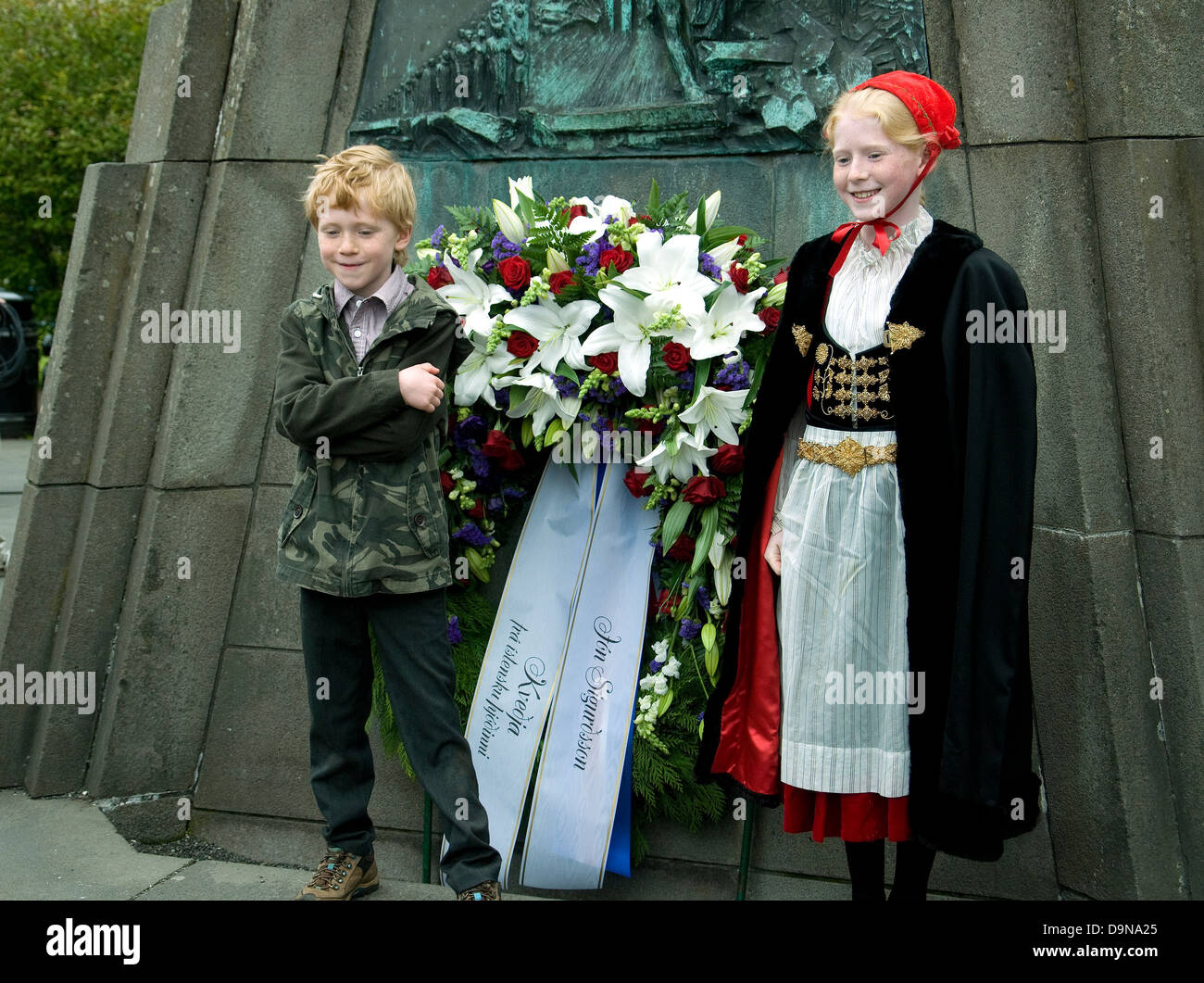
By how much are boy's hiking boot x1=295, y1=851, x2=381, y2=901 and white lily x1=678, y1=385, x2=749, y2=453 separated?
1530 mm

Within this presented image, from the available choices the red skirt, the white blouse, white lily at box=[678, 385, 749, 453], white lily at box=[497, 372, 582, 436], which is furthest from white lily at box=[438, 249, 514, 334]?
the red skirt

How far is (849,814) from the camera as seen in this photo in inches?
117

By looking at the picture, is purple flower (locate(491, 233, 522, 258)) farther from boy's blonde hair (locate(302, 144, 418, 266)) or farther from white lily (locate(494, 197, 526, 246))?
boy's blonde hair (locate(302, 144, 418, 266))

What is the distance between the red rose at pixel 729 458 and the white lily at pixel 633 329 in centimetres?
29

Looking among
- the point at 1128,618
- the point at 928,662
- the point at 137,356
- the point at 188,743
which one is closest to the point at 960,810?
the point at 928,662

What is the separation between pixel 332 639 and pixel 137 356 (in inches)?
68.2

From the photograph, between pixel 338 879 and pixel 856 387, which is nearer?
pixel 856 387

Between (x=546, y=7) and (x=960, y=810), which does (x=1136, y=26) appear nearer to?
(x=546, y=7)

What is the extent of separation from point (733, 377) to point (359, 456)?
3.70ft

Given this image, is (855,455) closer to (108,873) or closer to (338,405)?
(338,405)

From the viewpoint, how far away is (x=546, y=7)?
4234 millimetres

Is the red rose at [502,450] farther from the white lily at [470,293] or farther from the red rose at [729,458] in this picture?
the red rose at [729,458]

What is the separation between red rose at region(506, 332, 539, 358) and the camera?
12.2 ft

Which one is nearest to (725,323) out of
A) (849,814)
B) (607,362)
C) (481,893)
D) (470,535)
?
(607,362)
